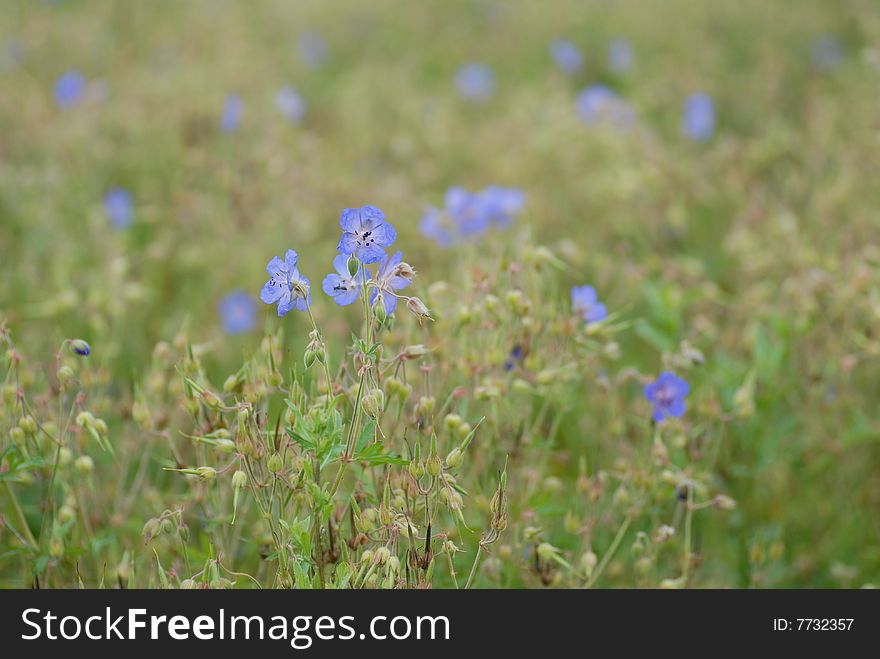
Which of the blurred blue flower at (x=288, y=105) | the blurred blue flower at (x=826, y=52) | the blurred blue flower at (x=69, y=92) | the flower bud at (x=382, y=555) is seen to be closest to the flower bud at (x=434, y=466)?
the flower bud at (x=382, y=555)

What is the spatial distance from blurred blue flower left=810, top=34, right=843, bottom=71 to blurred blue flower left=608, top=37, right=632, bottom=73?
3.26ft

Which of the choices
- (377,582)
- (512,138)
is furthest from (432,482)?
(512,138)

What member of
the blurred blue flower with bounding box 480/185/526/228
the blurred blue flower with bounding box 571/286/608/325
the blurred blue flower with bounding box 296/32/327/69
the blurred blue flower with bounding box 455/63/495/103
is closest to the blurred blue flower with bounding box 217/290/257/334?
the blurred blue flower with bounding box 480/185/526/228

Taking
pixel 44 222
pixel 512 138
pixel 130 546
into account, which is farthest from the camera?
pixel 512 138

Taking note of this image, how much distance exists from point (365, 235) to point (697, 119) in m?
3.21

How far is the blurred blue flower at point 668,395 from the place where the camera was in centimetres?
196

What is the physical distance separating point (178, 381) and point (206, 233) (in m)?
1.60

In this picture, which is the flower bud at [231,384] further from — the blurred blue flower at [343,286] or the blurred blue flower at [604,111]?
the blurred blue flower at [604,111]

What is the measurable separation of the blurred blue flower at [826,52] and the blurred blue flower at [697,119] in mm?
1043

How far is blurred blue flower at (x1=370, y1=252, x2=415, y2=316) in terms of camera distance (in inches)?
59.8

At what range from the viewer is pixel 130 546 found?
2.10 m

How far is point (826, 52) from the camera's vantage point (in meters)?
5.17

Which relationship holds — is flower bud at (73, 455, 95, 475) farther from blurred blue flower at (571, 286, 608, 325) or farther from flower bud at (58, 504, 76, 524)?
blurred blue flower at (571, 286, 608, 325)

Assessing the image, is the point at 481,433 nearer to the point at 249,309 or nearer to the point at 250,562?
the point at 250,562
